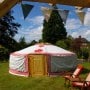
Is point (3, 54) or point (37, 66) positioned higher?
point (37, 66)

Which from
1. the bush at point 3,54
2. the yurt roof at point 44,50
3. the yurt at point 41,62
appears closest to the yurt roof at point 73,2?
the yurt at point 41,62

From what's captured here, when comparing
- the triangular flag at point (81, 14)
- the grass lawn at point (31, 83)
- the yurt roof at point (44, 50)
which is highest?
the triangular flag at point (81, 14)

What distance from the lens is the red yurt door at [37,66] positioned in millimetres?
17031

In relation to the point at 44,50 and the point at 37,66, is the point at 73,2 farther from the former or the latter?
the point at 44,50

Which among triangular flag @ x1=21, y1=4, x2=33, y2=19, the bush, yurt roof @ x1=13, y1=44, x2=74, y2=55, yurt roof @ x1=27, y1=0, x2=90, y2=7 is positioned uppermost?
yurt roof @ x1=27, y1=0, x2=90, y2=7

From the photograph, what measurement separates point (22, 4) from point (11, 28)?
31389 mm

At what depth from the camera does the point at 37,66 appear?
17.0 m

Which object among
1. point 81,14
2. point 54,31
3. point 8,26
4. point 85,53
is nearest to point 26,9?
point 81,14

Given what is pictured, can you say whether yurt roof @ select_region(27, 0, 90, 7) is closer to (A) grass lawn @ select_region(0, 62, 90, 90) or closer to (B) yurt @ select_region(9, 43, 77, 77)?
(A) grass lawn @ select_region(0, 62, 90, 90)

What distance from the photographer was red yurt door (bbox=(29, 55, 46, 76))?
17.0 meters

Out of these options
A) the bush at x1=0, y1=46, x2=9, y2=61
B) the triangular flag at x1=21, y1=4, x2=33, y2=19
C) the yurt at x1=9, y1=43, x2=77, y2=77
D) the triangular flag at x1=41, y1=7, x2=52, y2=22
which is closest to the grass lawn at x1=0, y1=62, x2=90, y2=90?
the yurt at x1=9, y1=43, x2=77, y2=77

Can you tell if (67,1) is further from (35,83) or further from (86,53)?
(86,53)

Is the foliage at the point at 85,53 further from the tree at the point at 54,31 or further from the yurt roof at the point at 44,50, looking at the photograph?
the tree at the point at 54,31

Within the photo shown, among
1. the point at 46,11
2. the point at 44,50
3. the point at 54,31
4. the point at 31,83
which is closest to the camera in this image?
the point at 46,11
